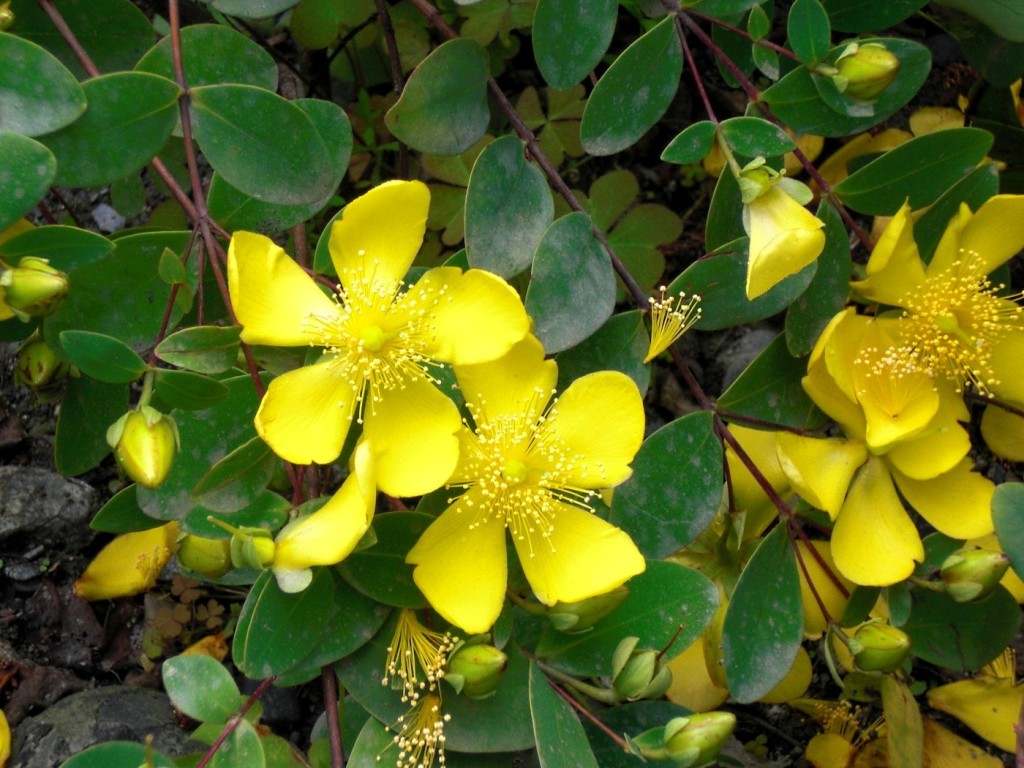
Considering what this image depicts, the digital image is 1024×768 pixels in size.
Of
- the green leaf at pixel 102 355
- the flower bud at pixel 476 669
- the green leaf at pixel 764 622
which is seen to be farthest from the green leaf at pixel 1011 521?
the green leaf at pixel 102 355

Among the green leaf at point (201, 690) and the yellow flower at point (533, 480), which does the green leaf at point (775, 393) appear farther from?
the green leaf at point (201, 690)

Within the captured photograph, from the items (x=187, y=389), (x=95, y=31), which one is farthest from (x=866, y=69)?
(x=95, y=31)

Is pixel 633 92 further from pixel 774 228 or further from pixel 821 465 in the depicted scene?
pixel 821 465

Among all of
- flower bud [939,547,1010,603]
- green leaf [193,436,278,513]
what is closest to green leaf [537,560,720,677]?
flower bud [939,547,1010,603]

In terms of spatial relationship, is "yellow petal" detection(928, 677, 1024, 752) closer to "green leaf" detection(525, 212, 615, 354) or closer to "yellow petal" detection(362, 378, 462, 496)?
"green leaf" detection(525, 212, 615, 354)

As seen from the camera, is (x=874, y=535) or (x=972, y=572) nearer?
(x=972, y=572)
